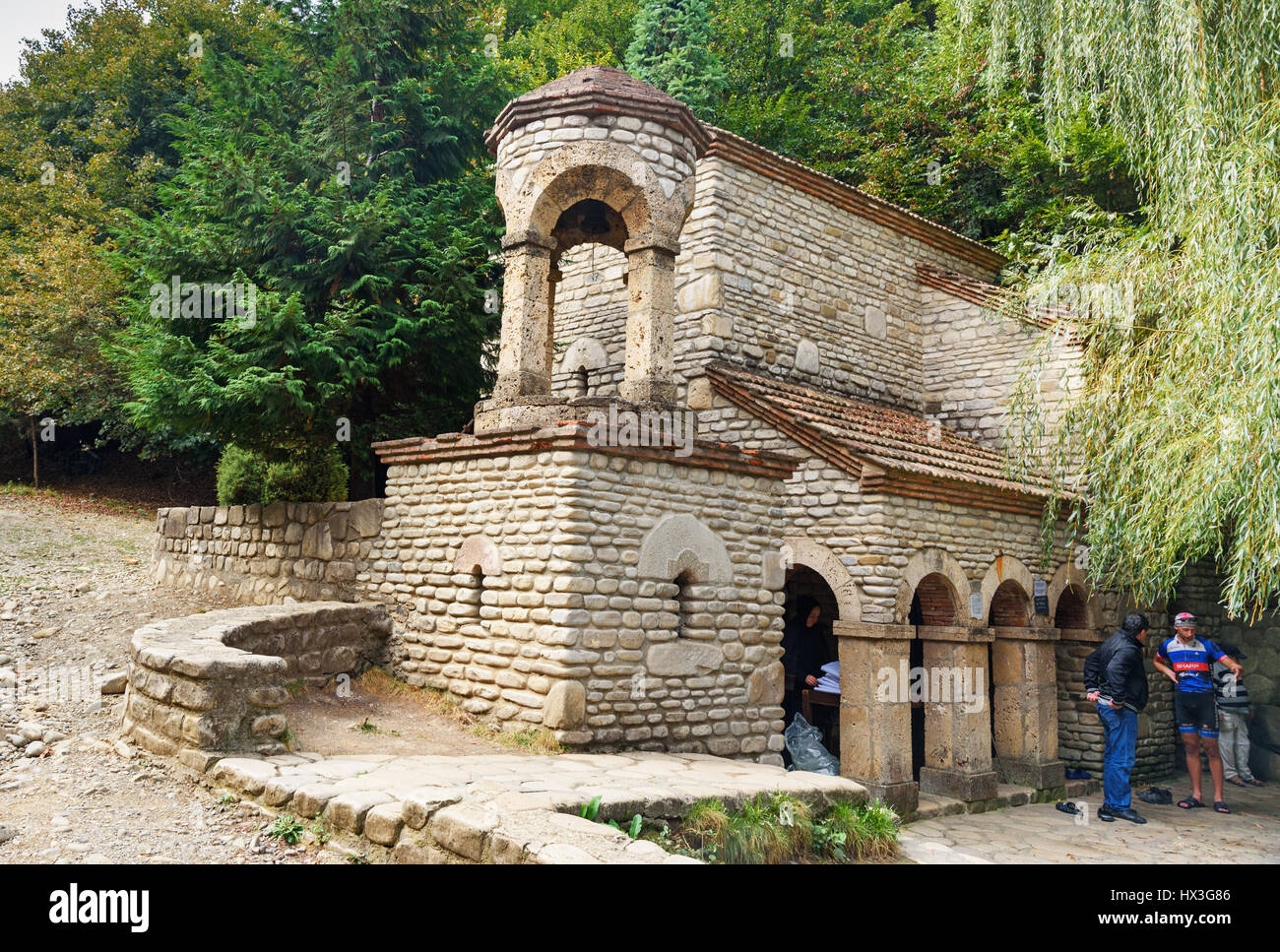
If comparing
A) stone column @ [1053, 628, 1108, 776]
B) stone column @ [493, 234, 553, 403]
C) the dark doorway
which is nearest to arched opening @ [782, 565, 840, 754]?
the dark doorway

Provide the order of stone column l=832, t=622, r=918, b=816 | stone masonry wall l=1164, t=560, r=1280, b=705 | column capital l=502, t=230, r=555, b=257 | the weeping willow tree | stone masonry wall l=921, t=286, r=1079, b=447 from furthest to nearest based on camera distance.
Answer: stone masonry wall l=1164, t=560, r=1280, b=705 → stone masonry wall l=921, t=286, r=1079, b=447 → stone column l=832, t=622, r=918, b=816 → column capital l=502, t=230, r=555, b=257 → the weeping willow tree

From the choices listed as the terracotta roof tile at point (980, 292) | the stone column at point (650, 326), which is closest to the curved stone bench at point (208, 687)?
the stone column at point (650, 326)

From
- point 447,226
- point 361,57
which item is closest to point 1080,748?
point 447,226

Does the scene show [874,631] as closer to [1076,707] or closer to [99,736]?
[1076,707]

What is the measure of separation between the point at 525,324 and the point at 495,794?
4.11 m

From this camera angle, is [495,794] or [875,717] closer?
[495,794]

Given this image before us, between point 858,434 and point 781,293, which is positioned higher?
point 781,293

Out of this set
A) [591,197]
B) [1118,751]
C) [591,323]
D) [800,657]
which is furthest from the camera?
[591,323]

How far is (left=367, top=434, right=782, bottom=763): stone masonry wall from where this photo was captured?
5.98 m

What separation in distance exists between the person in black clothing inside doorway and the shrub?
586cm

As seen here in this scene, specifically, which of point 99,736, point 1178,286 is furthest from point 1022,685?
point 99,736

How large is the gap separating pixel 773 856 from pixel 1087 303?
272 inches

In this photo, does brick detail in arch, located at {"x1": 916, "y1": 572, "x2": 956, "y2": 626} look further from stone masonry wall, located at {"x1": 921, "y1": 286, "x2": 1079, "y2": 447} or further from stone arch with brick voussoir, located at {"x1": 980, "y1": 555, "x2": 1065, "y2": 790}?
stone masonry wall, located at {"x1": 921, "y1": 286, "x2": 1079, "y2": 447}

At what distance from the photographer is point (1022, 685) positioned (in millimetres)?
9938
